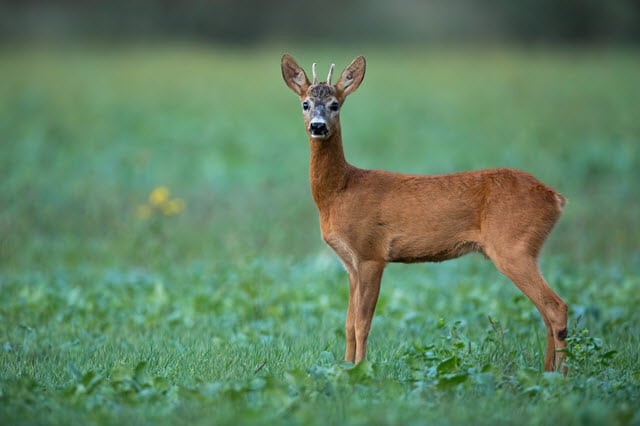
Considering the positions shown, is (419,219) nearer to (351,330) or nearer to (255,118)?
(351,330)

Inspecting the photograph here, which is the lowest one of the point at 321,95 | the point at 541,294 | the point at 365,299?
the point at 365,299

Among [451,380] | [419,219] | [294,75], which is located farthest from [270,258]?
[451,380]

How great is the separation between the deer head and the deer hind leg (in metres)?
1.67

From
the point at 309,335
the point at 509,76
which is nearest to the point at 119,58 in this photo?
the point at 509,76

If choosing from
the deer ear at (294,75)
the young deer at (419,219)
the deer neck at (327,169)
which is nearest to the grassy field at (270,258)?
the young deer at (419,219)

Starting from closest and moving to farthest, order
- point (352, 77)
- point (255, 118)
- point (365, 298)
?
point (365, 298), point (352, 77), point (255, 118)

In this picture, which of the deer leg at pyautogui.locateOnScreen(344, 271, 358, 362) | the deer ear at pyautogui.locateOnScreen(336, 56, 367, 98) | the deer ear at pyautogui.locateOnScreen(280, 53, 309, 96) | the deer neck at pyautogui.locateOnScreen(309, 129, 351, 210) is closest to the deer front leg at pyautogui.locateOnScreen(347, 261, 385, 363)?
the deer leg at pyautogui.locateOnScreen(344, 271, 358, 362)

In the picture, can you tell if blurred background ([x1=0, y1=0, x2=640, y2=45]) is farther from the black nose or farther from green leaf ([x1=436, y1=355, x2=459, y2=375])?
green leaf ([x1=436, y1=355, x2=459, y2=375])

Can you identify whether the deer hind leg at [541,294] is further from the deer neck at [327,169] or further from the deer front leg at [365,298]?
the deer neck at [327,169]

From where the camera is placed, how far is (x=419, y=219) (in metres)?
7.55

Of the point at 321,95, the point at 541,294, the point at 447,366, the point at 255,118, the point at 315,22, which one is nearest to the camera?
the point at 447,366

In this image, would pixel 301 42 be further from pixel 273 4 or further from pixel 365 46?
pixel 273 4

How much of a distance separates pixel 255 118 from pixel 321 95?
649 inches

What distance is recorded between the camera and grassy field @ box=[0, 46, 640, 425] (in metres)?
6.27
